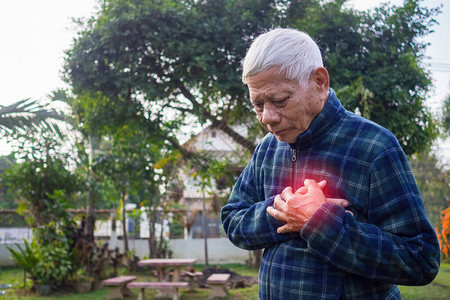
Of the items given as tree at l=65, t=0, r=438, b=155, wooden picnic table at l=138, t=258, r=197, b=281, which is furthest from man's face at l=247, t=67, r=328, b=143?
wooden picnic table at l=138, t=258, r=197, b=281

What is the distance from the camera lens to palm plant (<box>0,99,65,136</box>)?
169 inches

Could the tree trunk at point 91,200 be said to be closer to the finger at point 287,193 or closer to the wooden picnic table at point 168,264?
the wooden picnic table at point 168,264

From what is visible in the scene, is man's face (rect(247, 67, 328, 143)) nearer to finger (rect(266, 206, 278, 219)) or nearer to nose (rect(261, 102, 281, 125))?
nose (rect(261, 102, 281, 125))

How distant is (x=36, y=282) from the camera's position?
7.33 meters

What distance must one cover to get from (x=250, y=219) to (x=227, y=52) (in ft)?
16.4

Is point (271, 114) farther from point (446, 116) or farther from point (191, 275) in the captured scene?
point (446, 116)

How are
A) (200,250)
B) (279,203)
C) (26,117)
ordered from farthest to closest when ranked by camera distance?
(200,250), (26,117), (279,203)

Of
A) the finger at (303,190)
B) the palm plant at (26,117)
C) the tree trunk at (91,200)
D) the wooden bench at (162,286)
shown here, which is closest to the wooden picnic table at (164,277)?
the wooden bench at (162,286)

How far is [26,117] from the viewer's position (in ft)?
14.7

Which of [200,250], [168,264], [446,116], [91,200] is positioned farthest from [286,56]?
[200,250]

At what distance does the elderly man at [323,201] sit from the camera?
1.08m

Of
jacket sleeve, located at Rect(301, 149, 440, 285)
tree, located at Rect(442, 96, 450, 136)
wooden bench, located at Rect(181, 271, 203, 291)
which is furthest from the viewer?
tree, located at Rect(442, 96, 450, 136)

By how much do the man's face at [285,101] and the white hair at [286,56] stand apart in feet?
0.05

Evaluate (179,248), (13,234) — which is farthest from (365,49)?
(13,234)
